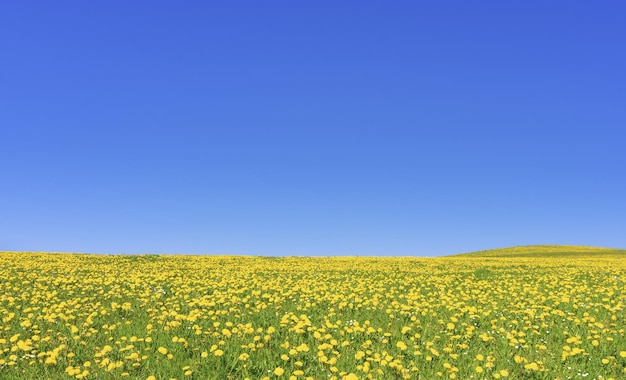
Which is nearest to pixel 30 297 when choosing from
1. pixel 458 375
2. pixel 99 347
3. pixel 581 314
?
pixel 99 347

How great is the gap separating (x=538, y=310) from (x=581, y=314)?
1.01 metres

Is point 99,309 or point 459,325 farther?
point 99,309

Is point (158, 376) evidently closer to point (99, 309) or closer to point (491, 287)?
point (99, 309)

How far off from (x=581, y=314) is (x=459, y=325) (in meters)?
4.04

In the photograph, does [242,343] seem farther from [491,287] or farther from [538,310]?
[491,287]

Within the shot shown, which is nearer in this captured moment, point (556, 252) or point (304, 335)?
point (304, 335)

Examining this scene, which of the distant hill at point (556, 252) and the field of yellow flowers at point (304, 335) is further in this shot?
the distant hill at point (556, 252)

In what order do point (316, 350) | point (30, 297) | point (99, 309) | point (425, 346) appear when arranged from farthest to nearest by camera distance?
point (30, 297), point (99, 309), point (425, 346), point (316, 350)

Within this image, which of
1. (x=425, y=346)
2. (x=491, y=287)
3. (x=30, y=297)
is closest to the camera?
(x=425, y=346)

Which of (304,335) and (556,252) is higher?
(556,252)

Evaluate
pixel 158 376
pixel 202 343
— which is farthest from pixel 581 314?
pixel 158 376

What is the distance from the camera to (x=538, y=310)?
1212 cm

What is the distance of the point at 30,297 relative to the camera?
1314cm

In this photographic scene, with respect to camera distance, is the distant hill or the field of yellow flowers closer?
the field of yellow flowers
